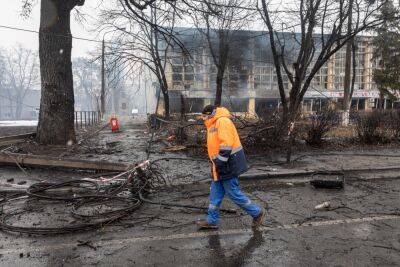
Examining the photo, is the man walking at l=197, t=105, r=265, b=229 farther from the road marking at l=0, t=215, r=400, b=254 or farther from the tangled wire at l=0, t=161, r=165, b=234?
the tangled wire at l=0, t=161, r=165, b=234

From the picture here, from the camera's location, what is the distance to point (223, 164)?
5355 millimetres

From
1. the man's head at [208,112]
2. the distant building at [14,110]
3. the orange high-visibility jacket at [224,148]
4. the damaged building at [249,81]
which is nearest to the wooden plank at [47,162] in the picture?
the man's head at [208,112]

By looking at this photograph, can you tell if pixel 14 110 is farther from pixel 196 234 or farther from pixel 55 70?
pixel 196 234

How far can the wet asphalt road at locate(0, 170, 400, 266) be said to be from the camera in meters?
4.48

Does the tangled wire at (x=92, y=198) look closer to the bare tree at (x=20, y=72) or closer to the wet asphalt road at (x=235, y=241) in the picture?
the wet asphalt road at (x=235, y=241)

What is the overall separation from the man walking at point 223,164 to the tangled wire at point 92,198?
1.39m

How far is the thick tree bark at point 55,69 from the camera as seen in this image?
13.2 meters

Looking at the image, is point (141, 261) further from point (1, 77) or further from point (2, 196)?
point (1, 77)

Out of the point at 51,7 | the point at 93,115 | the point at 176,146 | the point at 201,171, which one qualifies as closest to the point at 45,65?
the point at 51,7

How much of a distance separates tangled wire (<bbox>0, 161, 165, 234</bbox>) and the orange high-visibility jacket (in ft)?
5.37

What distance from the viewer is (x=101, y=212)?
620 cm

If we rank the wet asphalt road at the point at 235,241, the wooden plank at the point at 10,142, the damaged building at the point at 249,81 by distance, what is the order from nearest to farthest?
the wet asphalt road at the point at 235,241
the wooden plank at the point at 10,142
the damaged building at the point at 249,81

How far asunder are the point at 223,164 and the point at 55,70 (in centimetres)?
960

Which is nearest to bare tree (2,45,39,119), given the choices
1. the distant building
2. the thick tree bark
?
the distant building
